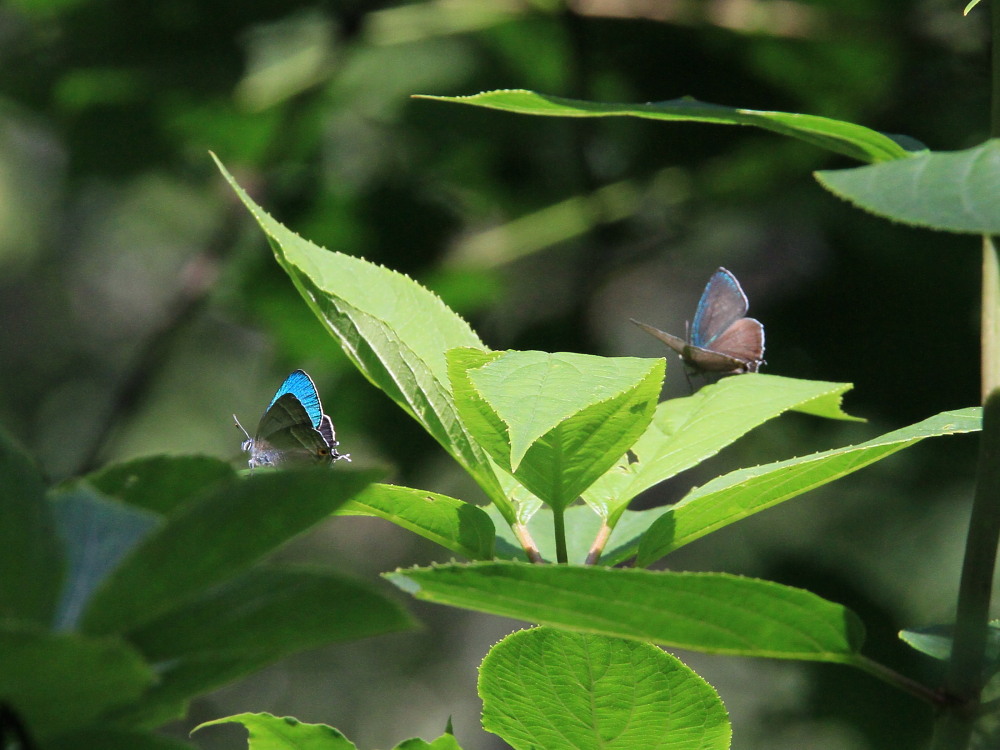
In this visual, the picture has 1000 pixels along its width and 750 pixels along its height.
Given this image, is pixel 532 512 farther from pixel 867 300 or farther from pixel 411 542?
pixel 411 542

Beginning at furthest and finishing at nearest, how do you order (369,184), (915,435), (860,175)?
(369,184), (915,435), (860,175)

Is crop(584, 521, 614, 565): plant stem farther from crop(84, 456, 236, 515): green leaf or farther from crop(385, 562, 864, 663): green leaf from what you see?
crop(84, 456, 236, 515): green leaf

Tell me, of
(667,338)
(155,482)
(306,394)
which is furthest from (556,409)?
(306,394)

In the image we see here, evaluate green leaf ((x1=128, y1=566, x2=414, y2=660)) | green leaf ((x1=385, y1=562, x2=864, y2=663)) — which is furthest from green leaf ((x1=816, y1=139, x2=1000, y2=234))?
green leaf ((x1=128, y1=566, x2=414, y2=660))

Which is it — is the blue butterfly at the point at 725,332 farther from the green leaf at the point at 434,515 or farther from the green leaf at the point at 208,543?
the green leaf at the point at 208,543

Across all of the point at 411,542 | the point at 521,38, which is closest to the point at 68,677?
the point at 521,38
